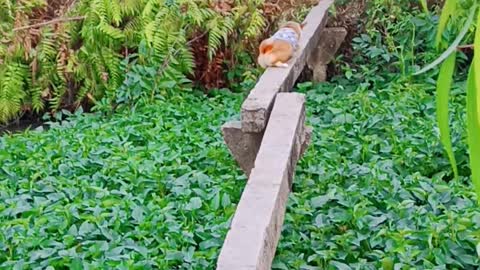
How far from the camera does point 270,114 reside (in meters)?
2.46

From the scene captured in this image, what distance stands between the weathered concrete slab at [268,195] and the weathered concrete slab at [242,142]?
139 millimetres

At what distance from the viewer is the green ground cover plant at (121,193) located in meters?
2.14

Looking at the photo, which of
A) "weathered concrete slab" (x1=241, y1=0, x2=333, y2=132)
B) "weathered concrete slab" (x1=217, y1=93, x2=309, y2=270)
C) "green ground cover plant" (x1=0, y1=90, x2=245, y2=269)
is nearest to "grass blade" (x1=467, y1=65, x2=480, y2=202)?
"weathered concrete slab" (x1=217, y1=93, x2=309, y2=270)

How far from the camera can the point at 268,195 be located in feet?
5.82

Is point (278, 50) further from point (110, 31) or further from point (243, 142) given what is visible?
point (110, 31)

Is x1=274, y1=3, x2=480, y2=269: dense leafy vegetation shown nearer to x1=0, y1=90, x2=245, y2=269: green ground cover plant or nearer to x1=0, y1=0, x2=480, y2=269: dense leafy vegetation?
x1=0, y1=0, x2=480, y2=269: dense leafy vegetation

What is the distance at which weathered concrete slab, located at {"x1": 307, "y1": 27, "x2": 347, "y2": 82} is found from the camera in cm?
427

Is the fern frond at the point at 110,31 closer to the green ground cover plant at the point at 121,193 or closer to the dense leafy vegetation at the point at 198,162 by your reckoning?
the dense leafy vegetation at the point at 198,162

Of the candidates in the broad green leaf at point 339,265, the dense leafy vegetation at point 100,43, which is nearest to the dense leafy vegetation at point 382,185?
the broad green leaf at point 339,265

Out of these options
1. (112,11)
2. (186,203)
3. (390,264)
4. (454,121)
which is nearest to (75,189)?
(186,203)

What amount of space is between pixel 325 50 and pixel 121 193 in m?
2.01

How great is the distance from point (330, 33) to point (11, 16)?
189 cm

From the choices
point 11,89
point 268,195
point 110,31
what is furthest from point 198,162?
point 11,89

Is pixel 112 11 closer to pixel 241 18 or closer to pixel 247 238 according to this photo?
pixel 241 18
